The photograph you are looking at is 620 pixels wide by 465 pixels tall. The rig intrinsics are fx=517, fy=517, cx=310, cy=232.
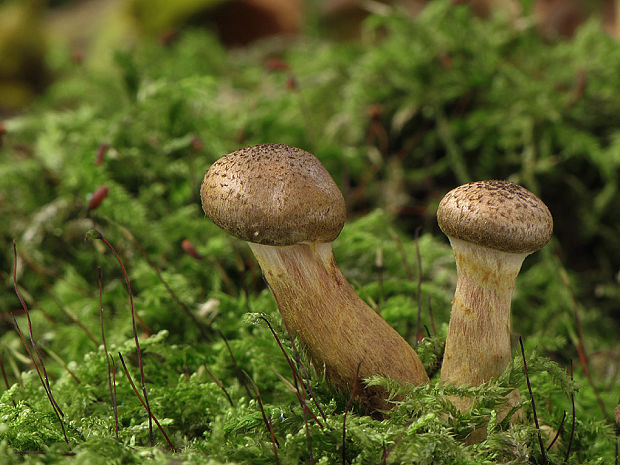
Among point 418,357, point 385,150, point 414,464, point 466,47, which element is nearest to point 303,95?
point 385,150

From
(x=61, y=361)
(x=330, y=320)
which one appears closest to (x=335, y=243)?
(x=330, y=320)

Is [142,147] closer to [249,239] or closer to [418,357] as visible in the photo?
[249,239]

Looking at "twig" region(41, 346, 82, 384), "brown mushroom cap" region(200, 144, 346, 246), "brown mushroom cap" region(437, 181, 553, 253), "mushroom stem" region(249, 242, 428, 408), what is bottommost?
"twig" region(41, 346, 82, 384)

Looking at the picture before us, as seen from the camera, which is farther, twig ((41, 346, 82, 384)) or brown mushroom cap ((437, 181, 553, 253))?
twig ((41, 346, 82, 384))

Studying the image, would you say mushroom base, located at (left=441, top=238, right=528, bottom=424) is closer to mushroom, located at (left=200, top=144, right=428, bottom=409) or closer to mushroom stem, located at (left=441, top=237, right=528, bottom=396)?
mushroom stem, located at (left=441, top=237, right=528, bottom=396)

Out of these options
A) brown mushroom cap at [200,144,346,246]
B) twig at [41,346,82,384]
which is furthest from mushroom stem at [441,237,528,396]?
twig at [41,346,82,384]

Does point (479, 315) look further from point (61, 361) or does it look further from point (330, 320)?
point (61, 361)

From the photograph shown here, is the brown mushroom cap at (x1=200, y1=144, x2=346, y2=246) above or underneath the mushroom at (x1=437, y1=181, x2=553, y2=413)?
above

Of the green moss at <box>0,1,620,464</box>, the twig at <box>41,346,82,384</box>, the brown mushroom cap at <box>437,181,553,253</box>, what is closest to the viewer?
the brown mushroom cap at <box>437,181,553,253</box>

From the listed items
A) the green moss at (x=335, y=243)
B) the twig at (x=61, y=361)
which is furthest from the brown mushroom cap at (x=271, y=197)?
the twig at (x=61, y=361)
